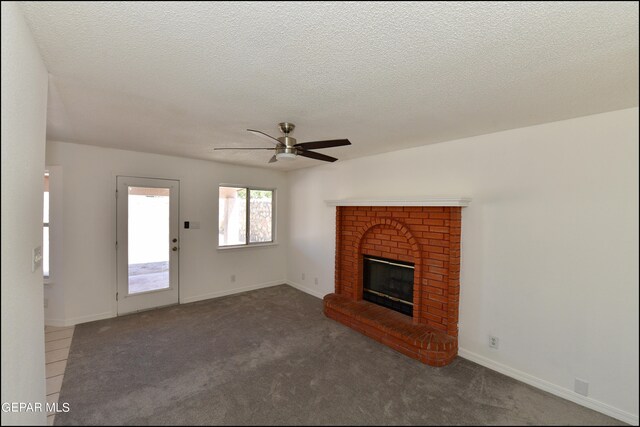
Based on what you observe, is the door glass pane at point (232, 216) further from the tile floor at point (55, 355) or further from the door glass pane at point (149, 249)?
the tile floor at point (55, 355)

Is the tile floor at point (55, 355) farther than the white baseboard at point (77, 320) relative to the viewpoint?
No

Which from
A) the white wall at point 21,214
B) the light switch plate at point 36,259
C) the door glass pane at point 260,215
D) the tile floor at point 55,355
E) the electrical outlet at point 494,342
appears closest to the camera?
the white wall at point 21,214

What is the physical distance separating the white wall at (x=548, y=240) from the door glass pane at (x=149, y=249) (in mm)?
2707

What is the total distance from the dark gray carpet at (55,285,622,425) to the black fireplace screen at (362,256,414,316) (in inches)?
26.4

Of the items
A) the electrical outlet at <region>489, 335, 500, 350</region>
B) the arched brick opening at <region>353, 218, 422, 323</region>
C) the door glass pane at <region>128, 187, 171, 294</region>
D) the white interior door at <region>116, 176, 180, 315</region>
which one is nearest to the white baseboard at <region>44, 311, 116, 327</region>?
the white interior door at <region>116, 176, 180, 315</region>

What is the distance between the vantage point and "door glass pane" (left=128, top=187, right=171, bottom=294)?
3717 mm

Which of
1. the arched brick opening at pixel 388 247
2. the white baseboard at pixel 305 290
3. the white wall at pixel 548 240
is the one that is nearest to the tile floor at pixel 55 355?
the white wall at pixel 548 240

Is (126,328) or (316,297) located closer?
(126,328)

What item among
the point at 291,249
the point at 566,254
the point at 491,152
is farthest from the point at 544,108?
the point at 291,249

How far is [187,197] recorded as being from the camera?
4.24m

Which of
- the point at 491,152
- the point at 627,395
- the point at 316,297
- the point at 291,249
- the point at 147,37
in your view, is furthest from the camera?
the point at 291,249

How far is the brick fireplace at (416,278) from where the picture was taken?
2.71 m

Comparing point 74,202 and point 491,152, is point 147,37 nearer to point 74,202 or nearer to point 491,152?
point 491,152

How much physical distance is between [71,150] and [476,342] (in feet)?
17.2
